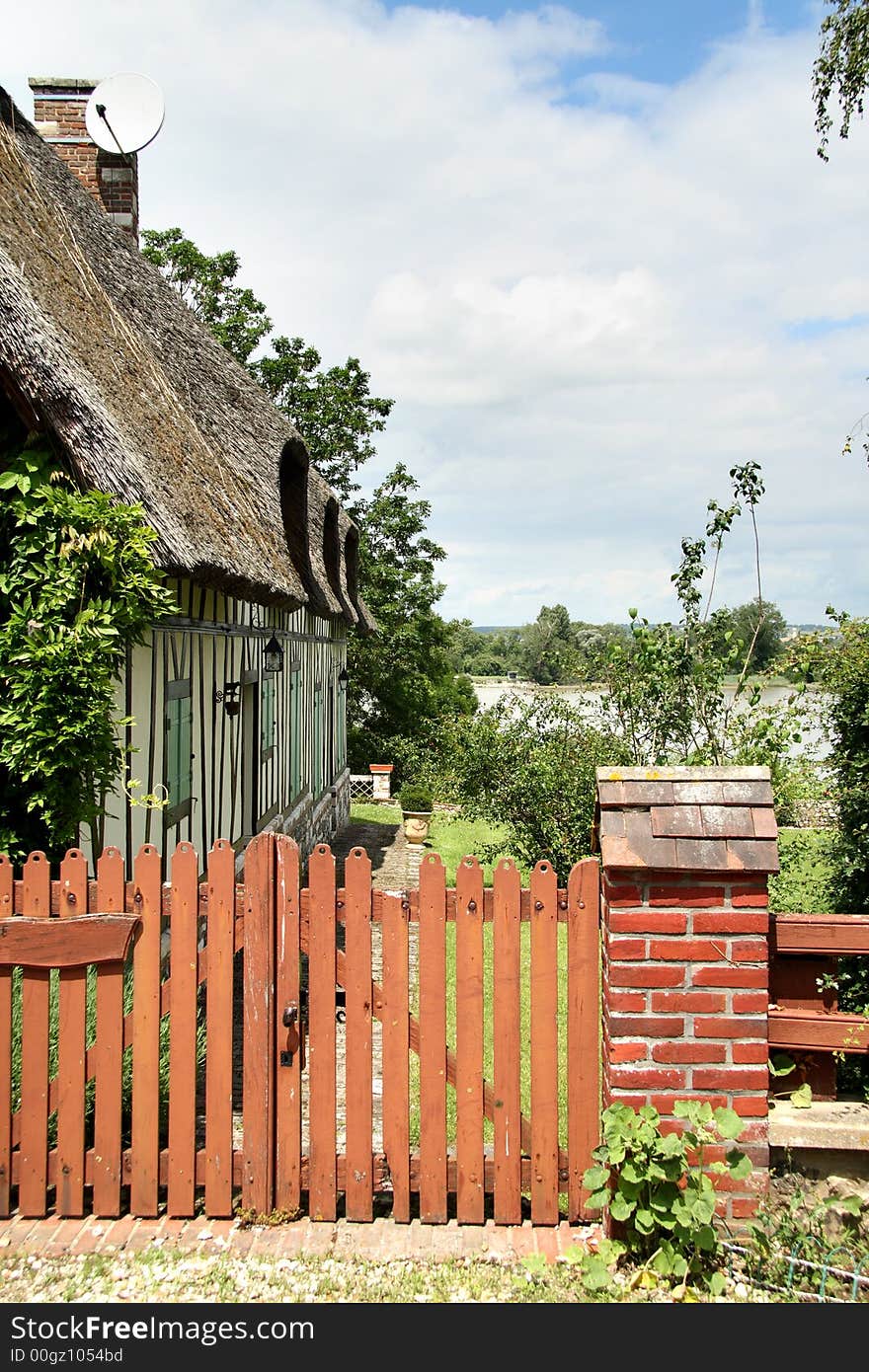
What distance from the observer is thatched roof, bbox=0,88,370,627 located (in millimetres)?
4516

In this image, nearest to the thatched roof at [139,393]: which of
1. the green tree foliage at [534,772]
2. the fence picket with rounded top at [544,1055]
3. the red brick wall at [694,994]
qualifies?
the green tree foliage at [534,772]

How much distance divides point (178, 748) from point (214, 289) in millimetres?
22162

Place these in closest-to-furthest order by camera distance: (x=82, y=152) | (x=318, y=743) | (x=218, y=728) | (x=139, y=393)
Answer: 1. (x=139, y=393)
2. (x=218, y=728)
3. (x=82, y=152)
4. (x=318, y=743)

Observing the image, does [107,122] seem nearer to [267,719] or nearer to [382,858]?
[267,719]

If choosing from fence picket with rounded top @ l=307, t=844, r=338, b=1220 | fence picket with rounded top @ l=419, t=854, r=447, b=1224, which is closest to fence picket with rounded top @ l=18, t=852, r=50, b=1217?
fence picket with rounded top @ l=307, t=844, r=338, b=1220

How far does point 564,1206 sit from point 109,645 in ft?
10.2

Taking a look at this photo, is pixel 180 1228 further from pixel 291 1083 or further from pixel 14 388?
pixel 14 388

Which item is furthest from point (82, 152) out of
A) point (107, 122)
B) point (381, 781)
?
point (381, 781)

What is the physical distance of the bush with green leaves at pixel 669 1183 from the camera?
287 cm

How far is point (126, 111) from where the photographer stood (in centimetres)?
971

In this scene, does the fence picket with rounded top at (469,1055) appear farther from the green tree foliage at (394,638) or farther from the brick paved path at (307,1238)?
the green tree foliage at (394,638)

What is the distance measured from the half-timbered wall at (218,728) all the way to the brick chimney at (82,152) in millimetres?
4918

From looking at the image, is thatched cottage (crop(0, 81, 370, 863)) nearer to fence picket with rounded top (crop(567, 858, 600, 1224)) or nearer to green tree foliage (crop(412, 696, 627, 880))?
green tree foliage (crop(412, 696, 627, 880))
